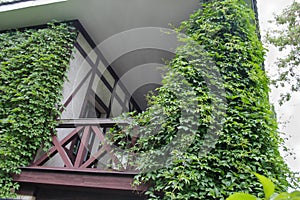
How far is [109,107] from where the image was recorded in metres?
6.61

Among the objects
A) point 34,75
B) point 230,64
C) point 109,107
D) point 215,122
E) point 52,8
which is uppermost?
point 52,8

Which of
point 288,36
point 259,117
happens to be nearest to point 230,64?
point 259,117

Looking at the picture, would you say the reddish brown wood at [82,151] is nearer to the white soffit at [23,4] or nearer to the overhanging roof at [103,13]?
the overhanging roof at [103,13]

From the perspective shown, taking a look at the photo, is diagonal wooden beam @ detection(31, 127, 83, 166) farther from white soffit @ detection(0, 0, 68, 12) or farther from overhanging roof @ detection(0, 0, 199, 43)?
white soffit @ detection(0, 0, 68, 12)

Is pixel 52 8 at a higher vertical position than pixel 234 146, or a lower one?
higher

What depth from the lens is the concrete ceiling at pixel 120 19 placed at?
4.85 m

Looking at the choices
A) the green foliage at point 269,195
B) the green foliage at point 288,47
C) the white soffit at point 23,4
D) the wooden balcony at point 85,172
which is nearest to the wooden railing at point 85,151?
the wooden balcony at point 85,172

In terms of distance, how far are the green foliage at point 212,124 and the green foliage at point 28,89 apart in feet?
5.34

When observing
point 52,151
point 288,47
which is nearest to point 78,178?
point 52,151

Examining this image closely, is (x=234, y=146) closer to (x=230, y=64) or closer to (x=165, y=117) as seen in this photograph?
(x=165, y=117)

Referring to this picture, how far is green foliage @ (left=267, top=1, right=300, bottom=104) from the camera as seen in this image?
11312mm

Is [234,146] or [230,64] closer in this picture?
[234,146]

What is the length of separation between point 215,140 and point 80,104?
128 inches

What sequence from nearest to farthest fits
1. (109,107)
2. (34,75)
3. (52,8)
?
(34,75)
(52,8)
(109,107)
